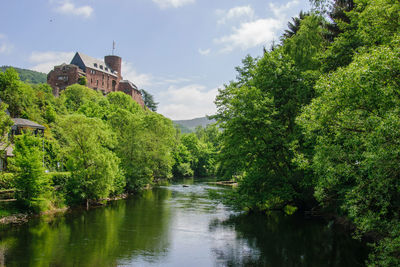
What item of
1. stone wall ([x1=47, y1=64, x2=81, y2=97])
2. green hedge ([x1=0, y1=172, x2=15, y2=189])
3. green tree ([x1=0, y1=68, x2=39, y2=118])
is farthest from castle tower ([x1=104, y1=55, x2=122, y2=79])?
green hedge ([x1=0, y1=172, x2=15, y2=189])

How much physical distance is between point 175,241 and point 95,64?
9352 centimetres

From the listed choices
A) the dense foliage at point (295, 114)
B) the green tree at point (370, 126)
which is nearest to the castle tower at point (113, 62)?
the dense foliage at point (295, 114)

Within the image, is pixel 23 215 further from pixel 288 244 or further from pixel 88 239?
pixel 288 244

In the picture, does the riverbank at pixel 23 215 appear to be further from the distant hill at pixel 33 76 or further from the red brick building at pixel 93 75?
the distant hill at pixel 33 76

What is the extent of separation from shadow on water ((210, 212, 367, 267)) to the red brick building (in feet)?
234

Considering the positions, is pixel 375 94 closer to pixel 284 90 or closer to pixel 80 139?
pixel 284 90

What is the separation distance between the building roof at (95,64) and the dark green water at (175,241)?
262 ft

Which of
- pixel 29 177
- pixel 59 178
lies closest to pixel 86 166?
pixel 59 178

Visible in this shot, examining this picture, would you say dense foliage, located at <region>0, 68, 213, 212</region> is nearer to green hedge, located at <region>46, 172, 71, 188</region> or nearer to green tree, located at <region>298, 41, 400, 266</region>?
green hedge, located at <region>46, 172, 71, 188</region>

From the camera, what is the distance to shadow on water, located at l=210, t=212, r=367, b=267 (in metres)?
18.4

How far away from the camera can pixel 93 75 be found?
101188 millimetres

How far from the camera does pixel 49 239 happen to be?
21.2 meters

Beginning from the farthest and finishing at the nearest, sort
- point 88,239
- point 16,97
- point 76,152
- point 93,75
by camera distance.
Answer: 1. point 93,75
2. point 16,97
3. point 76,152
4. point 88,239

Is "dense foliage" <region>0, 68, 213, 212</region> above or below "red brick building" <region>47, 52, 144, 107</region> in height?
below
